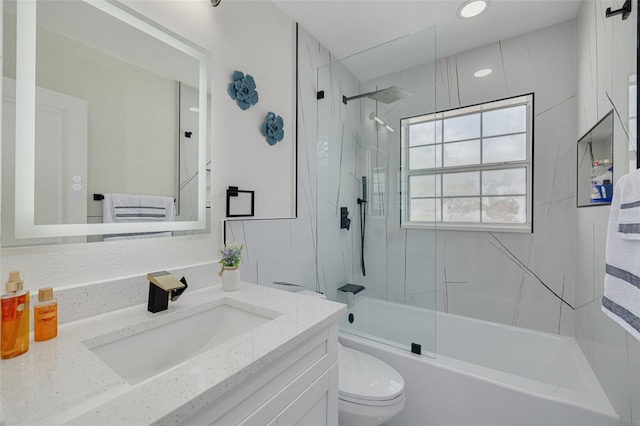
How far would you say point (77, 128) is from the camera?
0.93 meters

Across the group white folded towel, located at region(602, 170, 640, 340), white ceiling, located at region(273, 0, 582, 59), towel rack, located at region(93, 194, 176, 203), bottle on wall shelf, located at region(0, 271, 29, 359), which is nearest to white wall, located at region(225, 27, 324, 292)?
white ceiling, located at region(273, 0, 582, 59)

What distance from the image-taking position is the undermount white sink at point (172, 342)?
85 centimetres

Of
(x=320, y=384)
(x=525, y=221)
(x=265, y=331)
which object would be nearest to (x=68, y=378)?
(x=265, y=331)

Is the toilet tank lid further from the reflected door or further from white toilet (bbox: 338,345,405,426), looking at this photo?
the reflected door

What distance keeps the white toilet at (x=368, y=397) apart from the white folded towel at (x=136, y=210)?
45.0 inches

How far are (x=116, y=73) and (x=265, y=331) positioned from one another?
3.48 feet

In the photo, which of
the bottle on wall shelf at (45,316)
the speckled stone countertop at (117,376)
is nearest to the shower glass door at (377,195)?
the speckled stone countertop at (117,376)

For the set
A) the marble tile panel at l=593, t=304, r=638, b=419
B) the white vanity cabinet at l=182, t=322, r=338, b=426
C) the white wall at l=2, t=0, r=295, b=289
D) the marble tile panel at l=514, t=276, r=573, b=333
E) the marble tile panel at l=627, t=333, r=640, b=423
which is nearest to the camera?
the white vanity cabinet at l=182, t=322, r=338, b=426

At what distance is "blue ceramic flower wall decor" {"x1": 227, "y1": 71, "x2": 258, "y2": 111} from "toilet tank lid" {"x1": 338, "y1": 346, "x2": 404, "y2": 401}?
1.55 metres

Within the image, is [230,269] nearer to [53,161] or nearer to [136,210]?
[136,210]

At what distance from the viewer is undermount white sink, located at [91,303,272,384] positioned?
854 millimetres

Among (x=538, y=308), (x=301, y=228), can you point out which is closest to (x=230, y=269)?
(x=301, y=228)

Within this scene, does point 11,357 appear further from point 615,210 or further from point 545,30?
point 545,30

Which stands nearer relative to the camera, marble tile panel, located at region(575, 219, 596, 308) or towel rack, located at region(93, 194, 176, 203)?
towel rack, located at region(93, 194, 176, 203)
